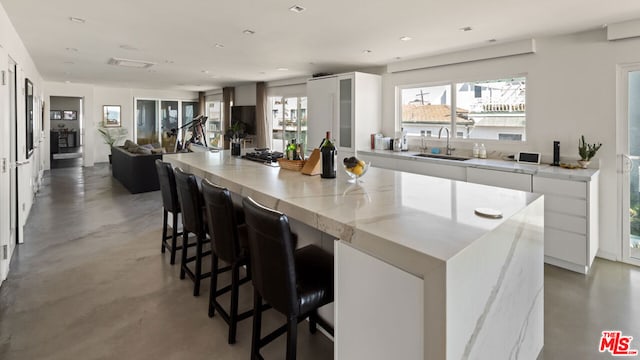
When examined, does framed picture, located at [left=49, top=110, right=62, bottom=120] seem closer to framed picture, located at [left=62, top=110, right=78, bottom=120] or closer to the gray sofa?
framed picture, located at [left=62, top=110, right=78, bottom=120]

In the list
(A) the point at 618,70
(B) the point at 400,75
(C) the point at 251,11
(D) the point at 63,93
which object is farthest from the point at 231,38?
(D) the point at 63,93

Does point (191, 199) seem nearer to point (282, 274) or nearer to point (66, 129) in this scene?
point (282, 274)

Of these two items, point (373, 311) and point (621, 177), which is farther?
point (621, 177)

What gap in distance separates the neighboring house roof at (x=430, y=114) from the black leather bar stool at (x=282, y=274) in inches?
167

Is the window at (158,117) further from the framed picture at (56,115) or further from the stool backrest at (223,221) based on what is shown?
the stool backrest at (223,221)

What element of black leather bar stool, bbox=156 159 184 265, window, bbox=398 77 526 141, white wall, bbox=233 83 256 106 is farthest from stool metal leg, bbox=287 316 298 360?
white wall, bbox=233 83 256 106

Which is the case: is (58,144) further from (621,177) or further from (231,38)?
(621,177)

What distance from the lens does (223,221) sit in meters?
2.20

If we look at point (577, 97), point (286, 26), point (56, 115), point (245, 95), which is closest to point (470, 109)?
point (577, 97)

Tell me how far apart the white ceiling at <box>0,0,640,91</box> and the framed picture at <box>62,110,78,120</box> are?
6896mm

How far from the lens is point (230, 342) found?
2299 mm

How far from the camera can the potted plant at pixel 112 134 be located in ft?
36.6

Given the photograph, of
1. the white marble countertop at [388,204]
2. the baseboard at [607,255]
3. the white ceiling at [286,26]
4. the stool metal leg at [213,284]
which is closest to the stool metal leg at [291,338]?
the white marble countertop at [388,204]

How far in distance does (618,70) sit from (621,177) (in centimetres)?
112
